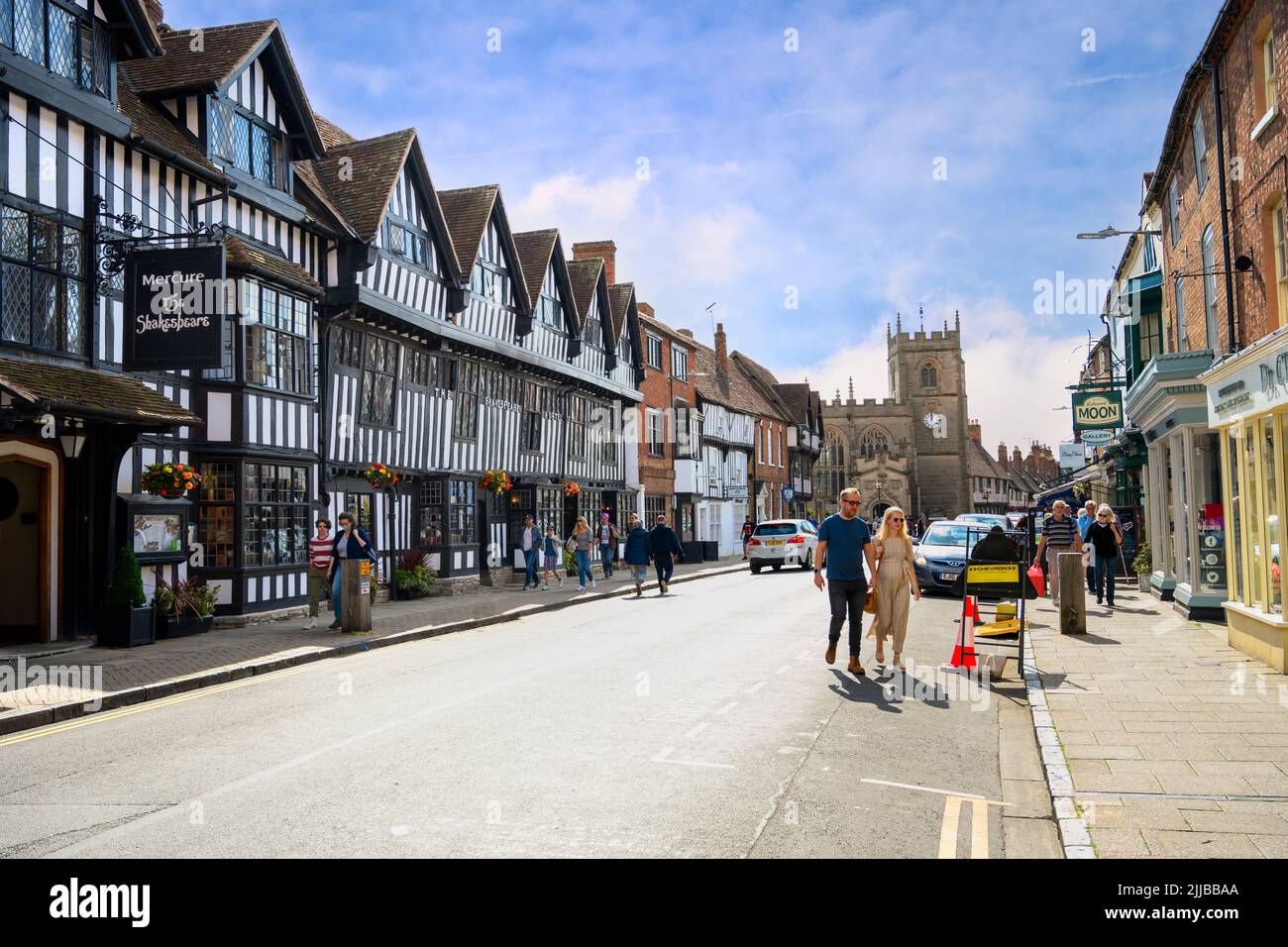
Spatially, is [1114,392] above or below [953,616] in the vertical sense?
above

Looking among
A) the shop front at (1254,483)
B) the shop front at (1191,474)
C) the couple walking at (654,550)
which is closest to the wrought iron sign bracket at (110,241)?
the couple walking at (654,550)

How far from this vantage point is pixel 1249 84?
12.8 meters

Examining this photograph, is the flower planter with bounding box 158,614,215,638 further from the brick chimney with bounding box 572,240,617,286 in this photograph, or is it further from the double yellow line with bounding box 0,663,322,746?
the brick chimney with bounding box 572,240,617,286

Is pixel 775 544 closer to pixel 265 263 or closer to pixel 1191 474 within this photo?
pixel 1191 474

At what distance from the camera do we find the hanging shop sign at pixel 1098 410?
24000 mm

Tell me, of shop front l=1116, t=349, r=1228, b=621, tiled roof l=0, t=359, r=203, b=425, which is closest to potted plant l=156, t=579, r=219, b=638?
tiled roof l=0, t=359, r=203, b=425

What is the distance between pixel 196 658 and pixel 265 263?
7.07 m

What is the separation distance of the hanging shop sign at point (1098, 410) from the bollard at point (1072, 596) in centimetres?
1107

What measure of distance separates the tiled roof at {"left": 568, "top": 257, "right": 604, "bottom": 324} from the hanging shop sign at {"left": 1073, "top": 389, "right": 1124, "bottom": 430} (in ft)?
48.5

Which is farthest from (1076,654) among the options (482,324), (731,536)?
(731,536)

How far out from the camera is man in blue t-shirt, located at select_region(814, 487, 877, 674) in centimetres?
1059

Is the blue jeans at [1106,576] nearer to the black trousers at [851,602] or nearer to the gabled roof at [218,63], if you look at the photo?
the black trousers at [851,602]

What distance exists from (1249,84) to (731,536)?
39036mm
